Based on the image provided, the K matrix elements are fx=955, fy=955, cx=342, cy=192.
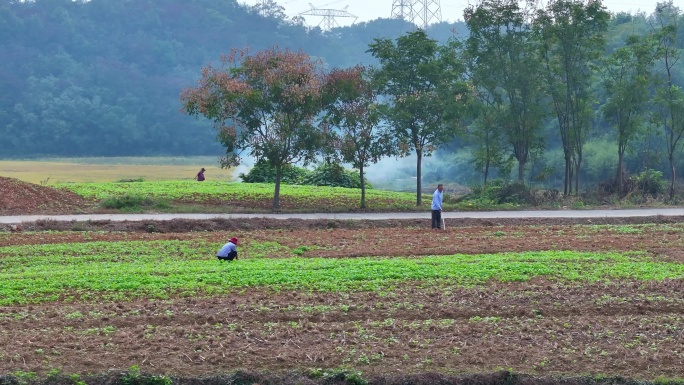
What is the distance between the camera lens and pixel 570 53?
147 feet

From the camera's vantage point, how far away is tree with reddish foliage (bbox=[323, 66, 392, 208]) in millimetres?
36875

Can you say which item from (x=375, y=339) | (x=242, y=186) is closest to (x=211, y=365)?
(x=375, y=339)

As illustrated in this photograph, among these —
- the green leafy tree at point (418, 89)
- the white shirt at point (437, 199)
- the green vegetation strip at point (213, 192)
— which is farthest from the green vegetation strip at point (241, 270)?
the green leafy tree at point (418, 89)

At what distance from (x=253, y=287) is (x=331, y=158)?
20530 millimetres

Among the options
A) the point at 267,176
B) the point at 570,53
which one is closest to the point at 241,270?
the point at 570,53

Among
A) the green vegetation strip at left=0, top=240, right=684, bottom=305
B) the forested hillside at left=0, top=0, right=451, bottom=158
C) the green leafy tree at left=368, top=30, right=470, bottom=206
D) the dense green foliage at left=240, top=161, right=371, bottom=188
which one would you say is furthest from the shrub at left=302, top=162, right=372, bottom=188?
the forested hillside at left=0, top=0, right=451, bottom=158

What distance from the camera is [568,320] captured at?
15656 mm

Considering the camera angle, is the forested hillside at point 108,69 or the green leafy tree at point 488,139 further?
the forested hillside at point 108,69

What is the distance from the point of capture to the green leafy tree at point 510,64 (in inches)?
1773

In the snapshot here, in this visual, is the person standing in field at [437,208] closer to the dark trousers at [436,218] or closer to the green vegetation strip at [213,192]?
the dark trousers at [436,218]

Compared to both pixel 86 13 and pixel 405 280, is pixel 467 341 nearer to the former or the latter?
pixel 405 280

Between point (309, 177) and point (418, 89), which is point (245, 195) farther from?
point (309, 177)

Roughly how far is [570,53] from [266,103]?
1631 cm

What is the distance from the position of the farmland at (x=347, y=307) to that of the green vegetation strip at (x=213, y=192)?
44.3 ft
